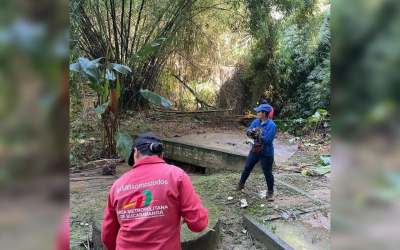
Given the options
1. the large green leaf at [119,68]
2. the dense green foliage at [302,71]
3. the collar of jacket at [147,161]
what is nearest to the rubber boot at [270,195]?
the collar of jacket at [147,161]

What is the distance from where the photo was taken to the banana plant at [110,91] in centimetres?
540

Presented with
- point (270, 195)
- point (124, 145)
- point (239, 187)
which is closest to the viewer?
point (270, 195)

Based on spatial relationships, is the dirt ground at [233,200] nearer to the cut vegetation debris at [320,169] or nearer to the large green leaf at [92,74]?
the cut vegetation debris at [320,169]

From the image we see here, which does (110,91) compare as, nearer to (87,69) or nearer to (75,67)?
(87,69)

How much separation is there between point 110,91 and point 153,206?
5099 millimetres

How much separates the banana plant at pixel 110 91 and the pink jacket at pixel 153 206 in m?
3.79

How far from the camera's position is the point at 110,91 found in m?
6.41

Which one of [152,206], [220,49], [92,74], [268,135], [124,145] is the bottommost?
[124,145]

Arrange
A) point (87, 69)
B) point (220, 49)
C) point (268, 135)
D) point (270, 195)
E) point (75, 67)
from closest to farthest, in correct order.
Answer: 1. point (268, 135)
2. point (270, 195)
3. point (75, 67)
4. point (87, 69)
5. point (220, 49)


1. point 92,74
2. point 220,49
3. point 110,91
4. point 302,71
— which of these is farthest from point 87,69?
point 302,71

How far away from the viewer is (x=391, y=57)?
23.0 inches

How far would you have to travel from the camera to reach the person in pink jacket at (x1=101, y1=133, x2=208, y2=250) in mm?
→ 1754

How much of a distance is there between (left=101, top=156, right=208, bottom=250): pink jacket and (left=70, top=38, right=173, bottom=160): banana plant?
12.4 ft

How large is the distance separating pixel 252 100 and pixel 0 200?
12.7 meters
